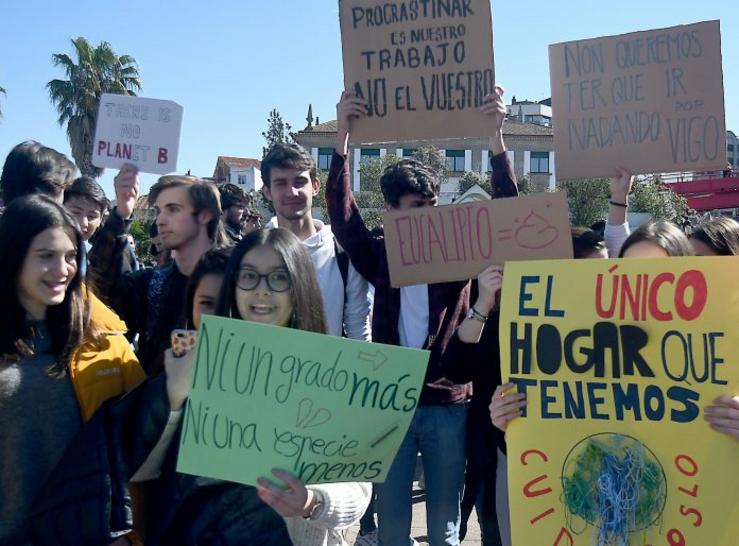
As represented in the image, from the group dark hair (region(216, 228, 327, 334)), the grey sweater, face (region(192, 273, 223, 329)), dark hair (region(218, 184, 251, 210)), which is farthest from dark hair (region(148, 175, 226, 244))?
dark hair (region(218, 184, 251, 210))

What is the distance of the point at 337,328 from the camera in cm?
357

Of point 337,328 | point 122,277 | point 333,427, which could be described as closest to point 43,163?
point 122,277

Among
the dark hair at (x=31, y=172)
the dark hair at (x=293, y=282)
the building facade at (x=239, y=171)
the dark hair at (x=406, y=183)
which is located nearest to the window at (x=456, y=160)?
the building facade at (x=239, y=171)

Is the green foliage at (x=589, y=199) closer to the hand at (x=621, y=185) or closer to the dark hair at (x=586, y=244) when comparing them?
the hand at (x=621, y=185)

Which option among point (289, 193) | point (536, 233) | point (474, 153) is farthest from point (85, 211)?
point (474, 153)

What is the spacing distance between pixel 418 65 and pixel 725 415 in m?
2.06

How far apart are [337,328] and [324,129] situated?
4901 centimetres

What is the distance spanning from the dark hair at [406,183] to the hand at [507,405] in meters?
1.46

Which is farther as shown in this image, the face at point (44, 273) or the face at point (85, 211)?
the face at point (85, 211)

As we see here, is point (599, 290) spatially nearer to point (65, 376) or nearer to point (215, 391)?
point (215, 391)

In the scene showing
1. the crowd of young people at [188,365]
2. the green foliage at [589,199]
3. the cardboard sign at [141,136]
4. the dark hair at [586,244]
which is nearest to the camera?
the crowd of young people at [188,365]

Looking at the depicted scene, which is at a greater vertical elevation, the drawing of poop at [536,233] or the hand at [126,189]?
the hand at [126,189]

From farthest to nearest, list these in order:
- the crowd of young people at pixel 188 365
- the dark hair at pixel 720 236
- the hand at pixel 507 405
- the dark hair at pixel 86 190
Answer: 1. the dark hair at pixel 86 190
2. the dark hair at pixel 720 236
3. the hand at pixel 507 405
4. the crowd of young people at pixel 188 365

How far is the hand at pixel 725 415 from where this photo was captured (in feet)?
6.37
